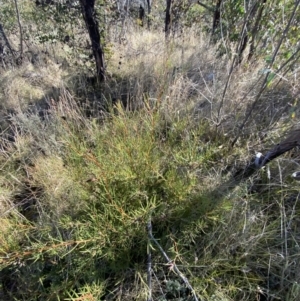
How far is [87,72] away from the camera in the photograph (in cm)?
277

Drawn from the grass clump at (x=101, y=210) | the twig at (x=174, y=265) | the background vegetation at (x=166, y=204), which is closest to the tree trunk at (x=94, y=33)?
the background vegetation at (x=166, y=204)

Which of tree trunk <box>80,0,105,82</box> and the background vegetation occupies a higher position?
tree trunk <box>80,0,105,82</box>

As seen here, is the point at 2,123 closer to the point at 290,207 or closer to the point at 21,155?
the point at 21,155

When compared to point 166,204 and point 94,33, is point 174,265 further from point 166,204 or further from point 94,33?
point 94,33

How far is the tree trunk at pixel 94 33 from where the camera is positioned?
2275 millimetres

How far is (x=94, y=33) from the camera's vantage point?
246cm

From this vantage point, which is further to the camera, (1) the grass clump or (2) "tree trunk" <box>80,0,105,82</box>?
(2) "tree trunk" <box>80,0,105,82</box>

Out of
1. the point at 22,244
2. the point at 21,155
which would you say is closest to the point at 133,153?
the point at 22,244

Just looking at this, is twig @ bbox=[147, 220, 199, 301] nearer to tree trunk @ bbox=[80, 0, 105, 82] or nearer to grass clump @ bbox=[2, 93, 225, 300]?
grass clump @ bbox=[2, 93, 225, 300]

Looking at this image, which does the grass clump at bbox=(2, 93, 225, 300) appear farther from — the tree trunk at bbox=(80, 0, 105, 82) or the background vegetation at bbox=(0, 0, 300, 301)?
the tree trunk at bbox=(80, 0, 105, 82)

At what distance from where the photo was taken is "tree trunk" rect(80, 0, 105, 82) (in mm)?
2275

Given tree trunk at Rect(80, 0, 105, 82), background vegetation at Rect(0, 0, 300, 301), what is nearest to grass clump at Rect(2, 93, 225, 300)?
background vegetation at Rect(0, 0, 300, 301)

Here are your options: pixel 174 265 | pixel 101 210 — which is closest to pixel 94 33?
pixel 101 210

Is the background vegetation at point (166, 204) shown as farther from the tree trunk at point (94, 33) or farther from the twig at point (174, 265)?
the tree trunk at point (94, 33)
